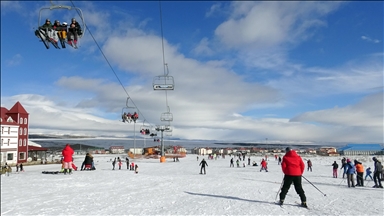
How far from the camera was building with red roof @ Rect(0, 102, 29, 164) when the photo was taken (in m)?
45.9

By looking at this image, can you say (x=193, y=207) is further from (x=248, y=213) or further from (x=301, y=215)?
(x=301, y=215)

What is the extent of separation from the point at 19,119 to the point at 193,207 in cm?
5073

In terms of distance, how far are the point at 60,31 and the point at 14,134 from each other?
157ft

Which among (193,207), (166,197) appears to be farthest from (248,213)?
(166,197)

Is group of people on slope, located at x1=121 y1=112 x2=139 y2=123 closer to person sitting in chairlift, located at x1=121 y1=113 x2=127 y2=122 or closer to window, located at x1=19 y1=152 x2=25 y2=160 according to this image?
person sitting in chairlift, located at x1=121 y1=113 x2=127 y2=122

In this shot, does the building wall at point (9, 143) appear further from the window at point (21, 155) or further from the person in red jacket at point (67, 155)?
the person in red jacket at point (67, 155)

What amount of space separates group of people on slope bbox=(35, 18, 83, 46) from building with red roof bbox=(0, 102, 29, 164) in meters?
44.2

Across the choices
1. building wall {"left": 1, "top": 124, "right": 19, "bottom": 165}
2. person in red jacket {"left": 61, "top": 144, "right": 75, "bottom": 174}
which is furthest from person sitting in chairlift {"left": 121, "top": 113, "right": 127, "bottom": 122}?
building wall {"left": 1, "top": 124, "right": 19, "bottom": 165}

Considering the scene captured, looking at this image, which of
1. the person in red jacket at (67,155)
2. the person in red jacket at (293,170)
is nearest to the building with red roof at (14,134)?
the person in red jacket at (67,155)

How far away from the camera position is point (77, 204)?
1083 cm

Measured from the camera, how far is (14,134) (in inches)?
1887

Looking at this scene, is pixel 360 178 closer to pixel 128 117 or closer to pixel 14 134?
pixel 128 117

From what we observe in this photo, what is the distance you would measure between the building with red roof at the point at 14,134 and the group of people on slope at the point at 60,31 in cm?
4420

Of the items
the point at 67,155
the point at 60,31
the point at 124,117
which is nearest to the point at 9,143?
the point at 124,117
